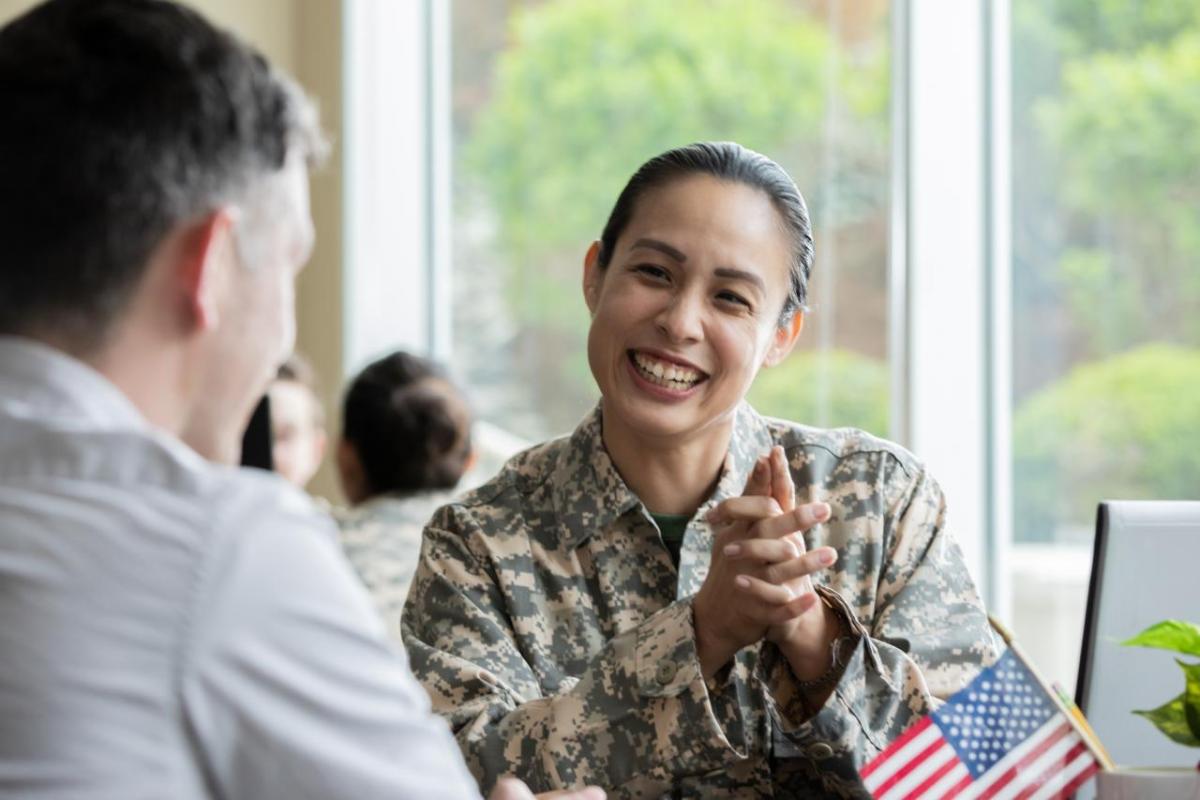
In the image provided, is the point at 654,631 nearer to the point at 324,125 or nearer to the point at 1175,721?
the point at 1175,721

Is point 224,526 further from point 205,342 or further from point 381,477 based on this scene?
point 381,477

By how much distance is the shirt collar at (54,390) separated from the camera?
103 cm

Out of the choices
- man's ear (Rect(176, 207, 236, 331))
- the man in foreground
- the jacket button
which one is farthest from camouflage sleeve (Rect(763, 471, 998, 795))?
man's ear (Rect(176, 207, 236, 331))

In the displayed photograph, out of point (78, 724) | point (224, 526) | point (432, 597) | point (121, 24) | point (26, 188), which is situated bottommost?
point (432, 597)

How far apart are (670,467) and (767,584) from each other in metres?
0.40

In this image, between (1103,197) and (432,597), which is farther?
(1103,197)

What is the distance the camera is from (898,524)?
2.04m

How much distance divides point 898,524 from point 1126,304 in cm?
180

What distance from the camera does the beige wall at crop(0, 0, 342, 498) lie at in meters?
5.53

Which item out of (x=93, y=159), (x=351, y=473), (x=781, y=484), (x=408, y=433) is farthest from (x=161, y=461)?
(x=351, y=473)

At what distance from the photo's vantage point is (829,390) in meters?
4.17

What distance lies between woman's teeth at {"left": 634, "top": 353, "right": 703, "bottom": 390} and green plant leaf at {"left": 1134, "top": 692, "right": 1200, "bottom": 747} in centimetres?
79

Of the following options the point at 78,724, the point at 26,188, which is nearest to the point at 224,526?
the point at 78,724

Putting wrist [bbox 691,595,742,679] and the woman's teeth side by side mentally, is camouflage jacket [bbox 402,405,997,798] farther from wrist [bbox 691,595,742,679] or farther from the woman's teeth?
the woman's teeth
